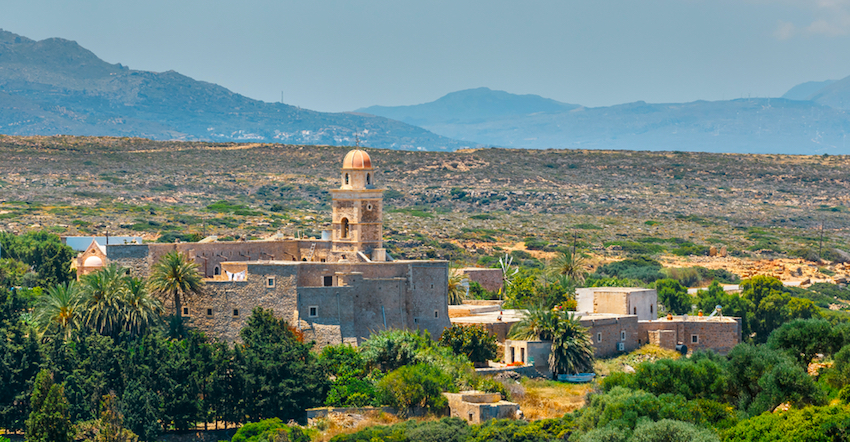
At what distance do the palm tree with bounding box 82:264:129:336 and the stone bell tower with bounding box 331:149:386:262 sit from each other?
1178 cm

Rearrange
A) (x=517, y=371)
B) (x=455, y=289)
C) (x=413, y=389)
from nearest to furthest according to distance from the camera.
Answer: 1. (x=413, y=389)
2. (x=517, y=371)
3. (x=455, y=289)

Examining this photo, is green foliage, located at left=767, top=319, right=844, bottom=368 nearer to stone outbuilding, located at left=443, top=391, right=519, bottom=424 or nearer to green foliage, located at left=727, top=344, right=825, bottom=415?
green foliage, located at left=727, top=344, right=825, bottom=415

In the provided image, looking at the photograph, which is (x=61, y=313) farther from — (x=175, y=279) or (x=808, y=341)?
(x=808, y=341)

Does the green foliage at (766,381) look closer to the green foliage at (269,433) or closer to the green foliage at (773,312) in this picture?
the green foliage at (773,312)

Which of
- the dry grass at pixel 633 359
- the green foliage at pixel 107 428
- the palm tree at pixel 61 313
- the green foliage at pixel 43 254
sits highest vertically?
the green foliage at pixel 43 254

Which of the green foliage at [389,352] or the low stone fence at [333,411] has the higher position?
the green foliage at [389,352]

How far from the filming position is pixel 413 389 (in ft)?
164

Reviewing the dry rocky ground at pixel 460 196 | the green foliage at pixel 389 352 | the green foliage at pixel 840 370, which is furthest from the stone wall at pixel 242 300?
the dry rocky ground at pixel 460 196

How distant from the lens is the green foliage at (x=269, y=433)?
152 feet

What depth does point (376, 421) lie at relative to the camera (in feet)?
163

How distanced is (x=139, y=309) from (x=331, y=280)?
29.3 feet

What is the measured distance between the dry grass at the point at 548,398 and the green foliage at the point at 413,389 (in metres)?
3.44

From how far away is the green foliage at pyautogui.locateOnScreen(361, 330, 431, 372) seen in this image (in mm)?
52656

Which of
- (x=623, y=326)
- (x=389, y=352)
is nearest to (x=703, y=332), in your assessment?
(x=623, y=326)
